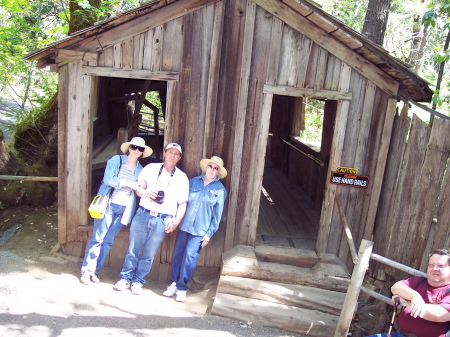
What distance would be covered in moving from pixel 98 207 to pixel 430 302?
12.5 ft

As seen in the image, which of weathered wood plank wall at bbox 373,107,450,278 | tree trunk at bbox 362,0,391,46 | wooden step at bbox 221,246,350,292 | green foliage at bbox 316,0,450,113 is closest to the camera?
weathered wood plank wall at bbox 373,107,450,278

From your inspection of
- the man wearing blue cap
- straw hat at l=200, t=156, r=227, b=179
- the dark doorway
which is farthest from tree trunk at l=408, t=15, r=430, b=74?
the man wearing blue cap

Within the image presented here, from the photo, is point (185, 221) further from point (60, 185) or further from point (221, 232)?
point (60, 185)

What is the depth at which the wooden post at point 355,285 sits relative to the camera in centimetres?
438

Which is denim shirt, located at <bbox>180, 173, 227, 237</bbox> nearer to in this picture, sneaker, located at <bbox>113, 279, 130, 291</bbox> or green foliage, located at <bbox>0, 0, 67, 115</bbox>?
sneaker, located at <bbox>113, 279, 130, 291</bbox>

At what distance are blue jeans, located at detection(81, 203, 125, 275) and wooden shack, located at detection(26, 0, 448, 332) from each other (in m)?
0.58

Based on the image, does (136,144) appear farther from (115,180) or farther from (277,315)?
(277,315)

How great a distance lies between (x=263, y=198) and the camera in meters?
9.25

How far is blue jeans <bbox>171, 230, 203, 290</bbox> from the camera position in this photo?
18.4ft

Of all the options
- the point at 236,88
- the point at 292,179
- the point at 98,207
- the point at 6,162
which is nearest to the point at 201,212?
the point at 98,207

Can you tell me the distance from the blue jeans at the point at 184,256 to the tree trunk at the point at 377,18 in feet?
17.1

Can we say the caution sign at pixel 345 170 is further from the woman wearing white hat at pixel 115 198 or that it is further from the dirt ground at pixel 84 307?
the woman wearing white hat at pixel 115 198

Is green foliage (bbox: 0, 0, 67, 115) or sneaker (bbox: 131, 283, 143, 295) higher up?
green foliage (bbox: 0, 0, 67, 115)

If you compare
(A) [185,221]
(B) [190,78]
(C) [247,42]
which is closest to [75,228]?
(A) [185,221]
